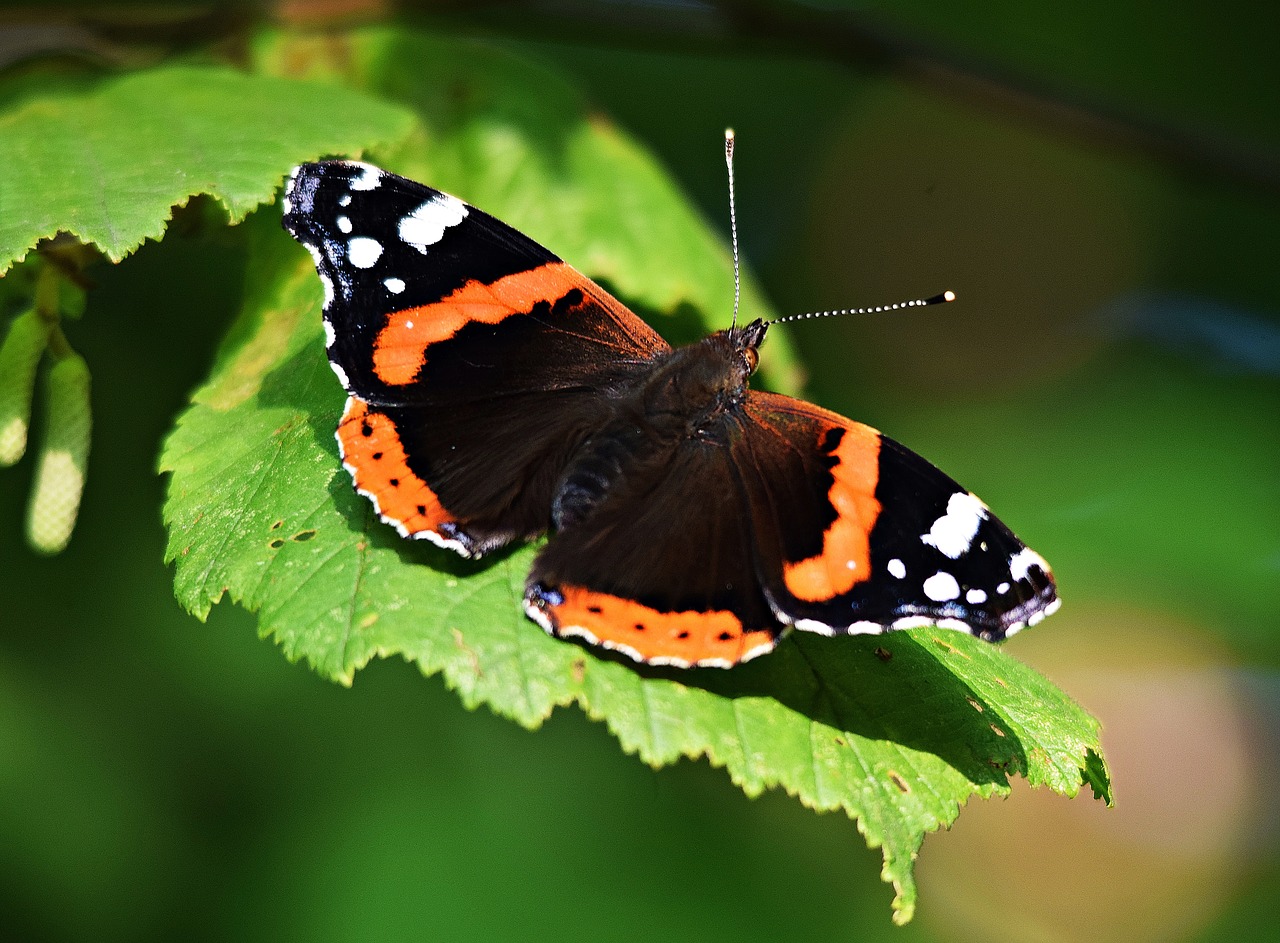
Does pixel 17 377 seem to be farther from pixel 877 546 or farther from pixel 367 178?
pixel 877 546

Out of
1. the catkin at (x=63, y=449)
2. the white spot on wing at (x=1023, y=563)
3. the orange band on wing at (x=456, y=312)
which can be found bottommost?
the catkin at (x=63, y=449)

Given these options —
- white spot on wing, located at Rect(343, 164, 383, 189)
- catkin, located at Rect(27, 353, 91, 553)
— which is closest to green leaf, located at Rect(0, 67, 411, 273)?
white spot on wing, located at Rect(343, 164, 383, 189)

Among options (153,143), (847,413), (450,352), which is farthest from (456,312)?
(847,413)

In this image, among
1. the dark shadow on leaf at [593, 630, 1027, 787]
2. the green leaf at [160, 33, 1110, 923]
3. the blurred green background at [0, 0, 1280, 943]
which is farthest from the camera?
the blurred green background at [0, 0, 1280, 943]

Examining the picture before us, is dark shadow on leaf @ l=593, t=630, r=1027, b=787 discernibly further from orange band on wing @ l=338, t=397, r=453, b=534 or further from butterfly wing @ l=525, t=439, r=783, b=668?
orange band on wing @ l=338, t=397, r=453, b=534

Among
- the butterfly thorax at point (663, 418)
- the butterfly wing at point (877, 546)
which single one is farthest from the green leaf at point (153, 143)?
the butterfly wing at point (877, 546)

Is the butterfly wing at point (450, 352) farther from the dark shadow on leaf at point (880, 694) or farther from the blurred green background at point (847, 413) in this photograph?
the blurred green background at point (847, 413)
